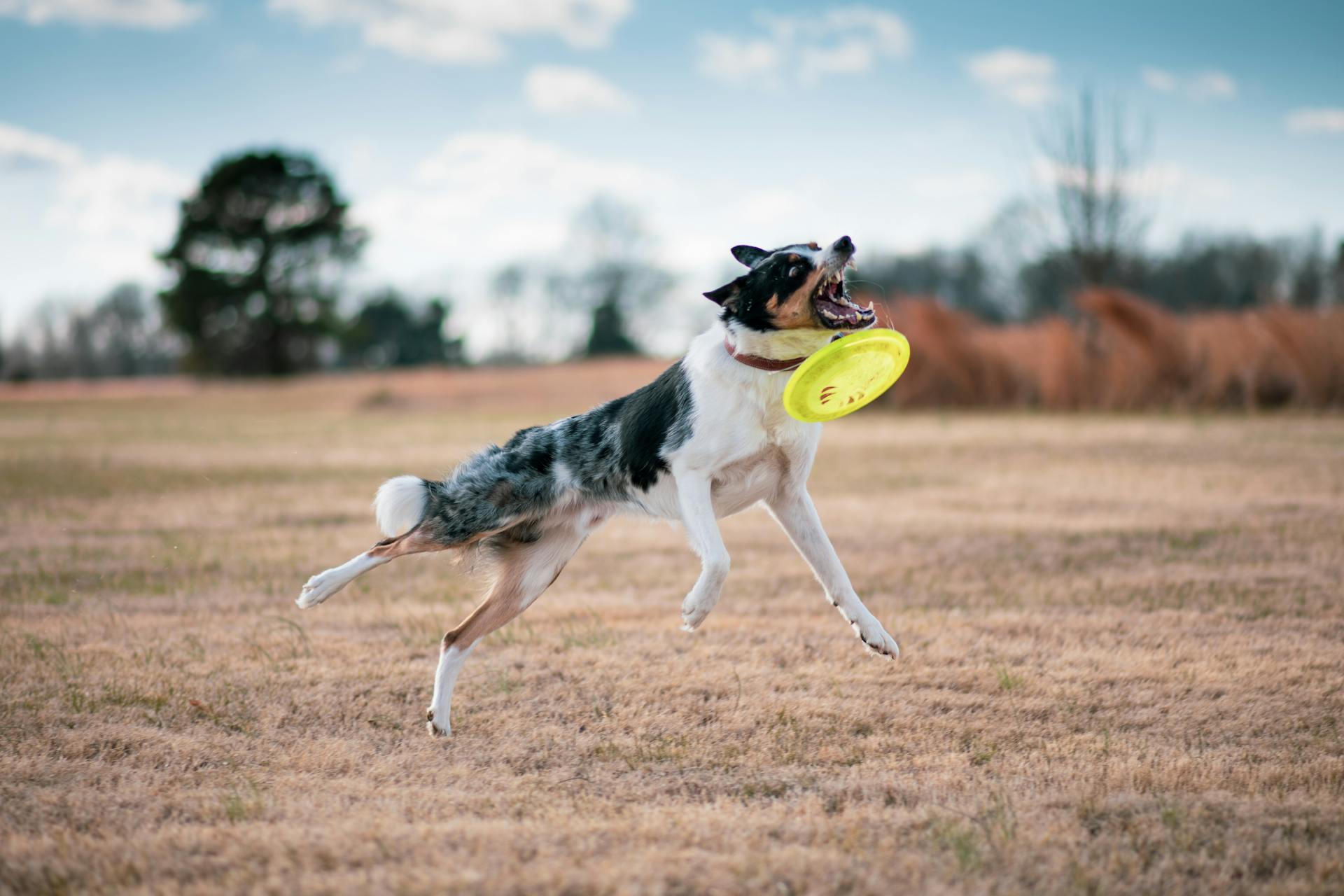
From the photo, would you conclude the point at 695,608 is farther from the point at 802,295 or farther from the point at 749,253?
the point at 749,253

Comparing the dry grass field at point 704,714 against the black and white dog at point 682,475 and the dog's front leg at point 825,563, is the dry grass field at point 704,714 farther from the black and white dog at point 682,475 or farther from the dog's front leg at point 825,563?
the black and white dog at point 682,475

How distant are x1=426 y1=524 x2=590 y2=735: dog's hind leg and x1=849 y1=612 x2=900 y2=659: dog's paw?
1197 mm

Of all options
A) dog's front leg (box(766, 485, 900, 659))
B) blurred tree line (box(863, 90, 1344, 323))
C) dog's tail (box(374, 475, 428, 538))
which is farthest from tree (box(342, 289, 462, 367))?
dog's front leg (box(766, 485, 900, 659))

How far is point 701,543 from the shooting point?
414cm

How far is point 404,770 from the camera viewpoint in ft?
11.6

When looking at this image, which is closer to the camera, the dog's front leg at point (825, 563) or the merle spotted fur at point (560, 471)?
the dog's front leg at point (825, 563)

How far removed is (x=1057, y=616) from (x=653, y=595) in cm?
224

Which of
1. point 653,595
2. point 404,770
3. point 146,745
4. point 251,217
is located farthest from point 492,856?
point 251,217

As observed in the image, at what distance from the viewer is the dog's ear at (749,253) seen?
4.65m

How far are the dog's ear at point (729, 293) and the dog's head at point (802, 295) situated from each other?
0.01 m

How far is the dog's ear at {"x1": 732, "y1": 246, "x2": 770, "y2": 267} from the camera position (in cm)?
465

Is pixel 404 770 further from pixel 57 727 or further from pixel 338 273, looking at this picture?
pixel 338 273

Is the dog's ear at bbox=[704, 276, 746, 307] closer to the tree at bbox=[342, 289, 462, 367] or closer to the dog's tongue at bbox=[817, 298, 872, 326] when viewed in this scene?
the dog's tongue at bbox=[817, 298, 872, 326]

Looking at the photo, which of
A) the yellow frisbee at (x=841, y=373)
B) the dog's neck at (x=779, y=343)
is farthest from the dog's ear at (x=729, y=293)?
the yellow frisbee at (x=841, y=373)
